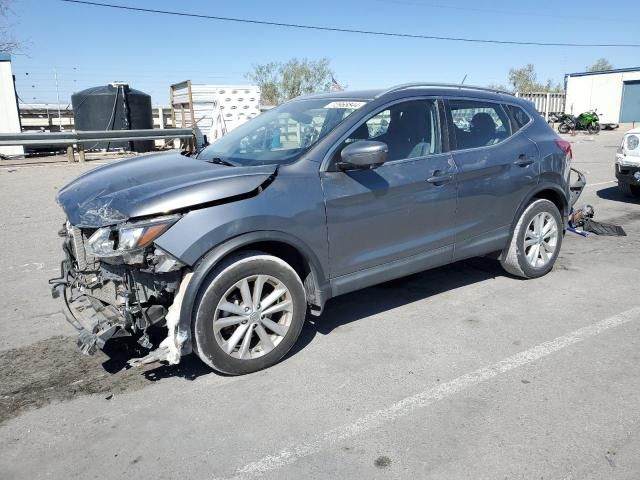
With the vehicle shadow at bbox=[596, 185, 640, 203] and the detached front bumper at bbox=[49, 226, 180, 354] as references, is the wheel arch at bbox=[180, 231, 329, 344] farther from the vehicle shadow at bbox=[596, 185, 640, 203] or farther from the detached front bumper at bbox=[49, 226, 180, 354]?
the vehicle shadow at bbox=[596, 185, 640, 203]

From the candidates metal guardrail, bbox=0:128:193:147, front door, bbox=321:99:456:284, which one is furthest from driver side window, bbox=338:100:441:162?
metal guardrail, bbox=0:128:193:147

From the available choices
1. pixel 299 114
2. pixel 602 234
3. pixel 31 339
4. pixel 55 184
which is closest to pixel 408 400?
pixel 299 114

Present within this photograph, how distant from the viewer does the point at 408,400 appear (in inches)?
129

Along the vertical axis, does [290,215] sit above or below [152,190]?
below

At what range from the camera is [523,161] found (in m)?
5.02

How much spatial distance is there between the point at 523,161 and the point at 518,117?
495mm

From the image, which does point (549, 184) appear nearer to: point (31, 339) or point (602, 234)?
point (602, 234)

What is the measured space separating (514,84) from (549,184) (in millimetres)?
68165

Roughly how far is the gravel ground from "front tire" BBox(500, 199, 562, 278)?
8.3 inches

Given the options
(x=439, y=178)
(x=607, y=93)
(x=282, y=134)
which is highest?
(x=607, y=93)

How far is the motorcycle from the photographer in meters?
30.0

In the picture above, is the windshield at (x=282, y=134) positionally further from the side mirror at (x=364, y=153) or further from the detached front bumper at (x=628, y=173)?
the detached front bumper at (x=628, y=173)

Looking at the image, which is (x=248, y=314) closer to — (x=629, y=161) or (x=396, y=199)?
(x=396, y=199)

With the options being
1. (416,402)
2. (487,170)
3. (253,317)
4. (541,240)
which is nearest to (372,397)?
(416,402)
